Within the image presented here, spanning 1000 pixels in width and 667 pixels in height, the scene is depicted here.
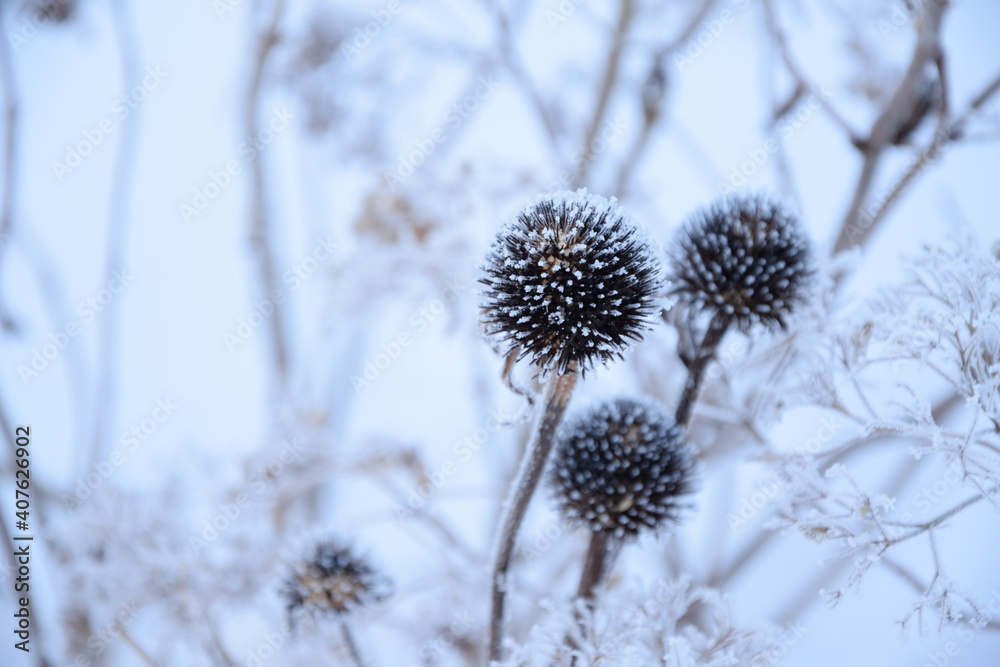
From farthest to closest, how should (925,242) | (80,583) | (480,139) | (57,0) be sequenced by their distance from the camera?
(480,139), (57,0), (80,583), (925,242)

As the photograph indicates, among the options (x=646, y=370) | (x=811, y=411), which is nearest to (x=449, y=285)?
(x=646, y=370)

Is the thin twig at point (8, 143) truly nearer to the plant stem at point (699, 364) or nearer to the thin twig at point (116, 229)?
the thin twig at point (116, 229)

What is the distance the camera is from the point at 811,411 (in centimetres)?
53

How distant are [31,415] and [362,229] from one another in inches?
36.6

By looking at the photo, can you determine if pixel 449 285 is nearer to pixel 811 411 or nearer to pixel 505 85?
pixel 811 411

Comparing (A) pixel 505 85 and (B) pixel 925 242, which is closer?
(B) pixel 925 242

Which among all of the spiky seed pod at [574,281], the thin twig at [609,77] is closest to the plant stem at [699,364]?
the spiky seed pod at [574,281]

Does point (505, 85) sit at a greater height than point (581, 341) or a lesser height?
greater

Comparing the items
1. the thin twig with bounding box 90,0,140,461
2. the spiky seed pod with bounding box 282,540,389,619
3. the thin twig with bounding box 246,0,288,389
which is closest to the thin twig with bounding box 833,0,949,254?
the spiky seed pod with bounding box 282,540,389,619

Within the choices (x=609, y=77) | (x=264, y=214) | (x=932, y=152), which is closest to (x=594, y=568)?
(x=932, y=152)

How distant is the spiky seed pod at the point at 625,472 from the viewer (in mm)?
409

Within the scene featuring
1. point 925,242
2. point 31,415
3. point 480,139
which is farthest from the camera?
point 480,139

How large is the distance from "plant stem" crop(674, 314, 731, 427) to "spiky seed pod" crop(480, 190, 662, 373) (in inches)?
4.7

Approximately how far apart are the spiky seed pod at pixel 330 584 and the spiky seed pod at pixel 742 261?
1.09ft
